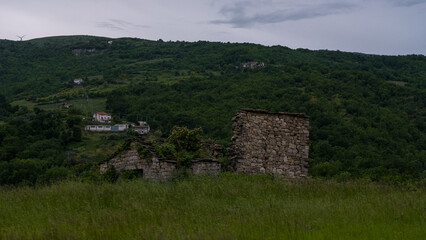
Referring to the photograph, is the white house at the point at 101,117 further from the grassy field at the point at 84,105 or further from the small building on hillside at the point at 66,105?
the small building on hillside at the point at 66,105

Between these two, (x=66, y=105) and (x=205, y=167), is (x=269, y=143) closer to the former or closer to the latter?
(x=205, y=167)

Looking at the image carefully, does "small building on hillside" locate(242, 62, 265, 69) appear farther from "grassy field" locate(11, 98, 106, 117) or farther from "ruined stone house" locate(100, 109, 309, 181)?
"ruined stone house" locate(100, 109, 309, 181)

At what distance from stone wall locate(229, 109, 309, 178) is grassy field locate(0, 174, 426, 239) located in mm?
2773

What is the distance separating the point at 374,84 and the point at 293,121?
258 feet

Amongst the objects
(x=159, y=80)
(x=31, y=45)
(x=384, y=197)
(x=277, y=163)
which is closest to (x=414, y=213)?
(x=384, y=197)

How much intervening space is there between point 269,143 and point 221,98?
7634 cm

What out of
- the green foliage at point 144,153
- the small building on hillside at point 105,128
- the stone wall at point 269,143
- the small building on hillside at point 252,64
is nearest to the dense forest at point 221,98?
the small building on hillside at point 105,128

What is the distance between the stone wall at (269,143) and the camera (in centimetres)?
1218

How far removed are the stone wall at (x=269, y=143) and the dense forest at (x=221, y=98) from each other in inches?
172

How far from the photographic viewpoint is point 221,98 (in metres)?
88.5

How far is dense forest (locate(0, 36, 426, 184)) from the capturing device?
45531 millimetres

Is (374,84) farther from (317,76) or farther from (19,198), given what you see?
(19,198)

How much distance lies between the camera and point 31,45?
19688 centimetres

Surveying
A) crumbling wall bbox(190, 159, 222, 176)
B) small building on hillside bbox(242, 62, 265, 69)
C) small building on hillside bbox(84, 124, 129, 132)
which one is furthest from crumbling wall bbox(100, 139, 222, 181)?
small building on hillside bbox(242, 62, 265, 69)
